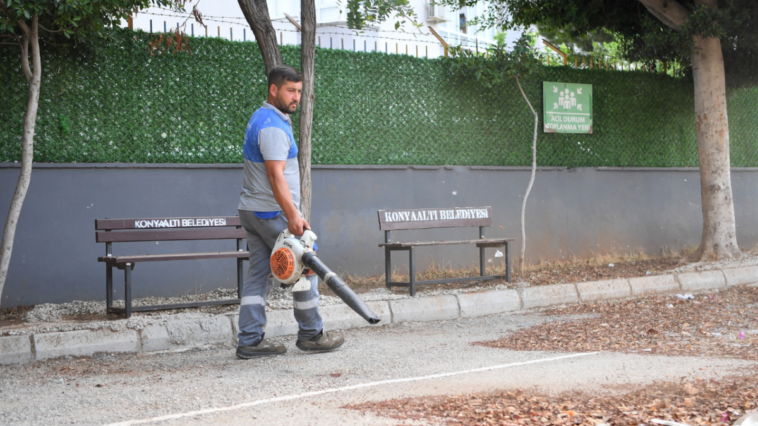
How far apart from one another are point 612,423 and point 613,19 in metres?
9.22

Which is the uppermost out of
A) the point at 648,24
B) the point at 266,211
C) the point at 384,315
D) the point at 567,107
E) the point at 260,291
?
the point at 648,24

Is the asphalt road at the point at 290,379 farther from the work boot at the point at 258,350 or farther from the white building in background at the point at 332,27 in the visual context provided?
the white building in background at the point at 332,27

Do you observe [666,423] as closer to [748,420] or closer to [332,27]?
[748,420]

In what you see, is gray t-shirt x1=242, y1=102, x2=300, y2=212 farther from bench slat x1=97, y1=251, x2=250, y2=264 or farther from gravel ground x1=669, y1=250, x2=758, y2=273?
gravel ground x1=669, y1=250, x2=758, y2=273

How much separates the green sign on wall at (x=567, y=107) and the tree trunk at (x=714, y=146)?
62.8 inches

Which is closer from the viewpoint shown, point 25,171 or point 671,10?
point 25,171

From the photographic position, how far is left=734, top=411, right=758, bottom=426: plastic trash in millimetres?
3021

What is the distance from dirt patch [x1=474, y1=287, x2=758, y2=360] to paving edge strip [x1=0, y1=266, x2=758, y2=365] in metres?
0.44

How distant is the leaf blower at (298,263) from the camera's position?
4660mm

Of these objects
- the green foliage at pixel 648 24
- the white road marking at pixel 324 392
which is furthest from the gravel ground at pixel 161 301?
the green foliage at pixel 648 24

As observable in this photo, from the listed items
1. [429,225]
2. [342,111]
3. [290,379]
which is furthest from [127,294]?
[342,111]

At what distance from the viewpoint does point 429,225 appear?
8453mm

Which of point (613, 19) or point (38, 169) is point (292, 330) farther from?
point (613, 19)

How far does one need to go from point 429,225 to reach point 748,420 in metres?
5.54
